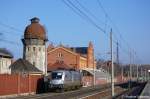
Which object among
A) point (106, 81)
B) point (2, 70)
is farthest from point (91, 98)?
point (106, 81)

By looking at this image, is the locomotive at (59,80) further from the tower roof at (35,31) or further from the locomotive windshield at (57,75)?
the tower roof at (35,31)

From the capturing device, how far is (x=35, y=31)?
295ft

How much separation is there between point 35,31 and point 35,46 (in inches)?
143

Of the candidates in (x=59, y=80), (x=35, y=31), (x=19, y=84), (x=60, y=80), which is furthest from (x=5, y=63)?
(x=35, y=31)

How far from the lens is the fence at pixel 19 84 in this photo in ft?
161

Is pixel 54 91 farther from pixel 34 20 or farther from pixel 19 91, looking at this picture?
pixel 34 20

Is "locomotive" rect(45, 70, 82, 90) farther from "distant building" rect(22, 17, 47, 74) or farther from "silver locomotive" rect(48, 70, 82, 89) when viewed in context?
"distant building" rect(22, 17, 47, 74)

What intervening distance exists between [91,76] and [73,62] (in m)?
14.3

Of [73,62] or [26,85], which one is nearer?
[26,85]

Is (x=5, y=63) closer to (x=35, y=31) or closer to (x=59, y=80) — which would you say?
(x=59, y=80)

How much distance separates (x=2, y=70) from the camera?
2699 inches

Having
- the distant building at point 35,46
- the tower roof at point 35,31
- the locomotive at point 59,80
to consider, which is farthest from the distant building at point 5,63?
the tower roof at point 35,31

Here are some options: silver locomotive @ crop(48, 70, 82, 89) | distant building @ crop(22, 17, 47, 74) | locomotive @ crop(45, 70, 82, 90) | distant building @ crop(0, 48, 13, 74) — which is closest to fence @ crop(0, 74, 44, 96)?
locomotive @ crop(45, 70, 82, 90)

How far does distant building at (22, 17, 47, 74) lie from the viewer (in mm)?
87938
